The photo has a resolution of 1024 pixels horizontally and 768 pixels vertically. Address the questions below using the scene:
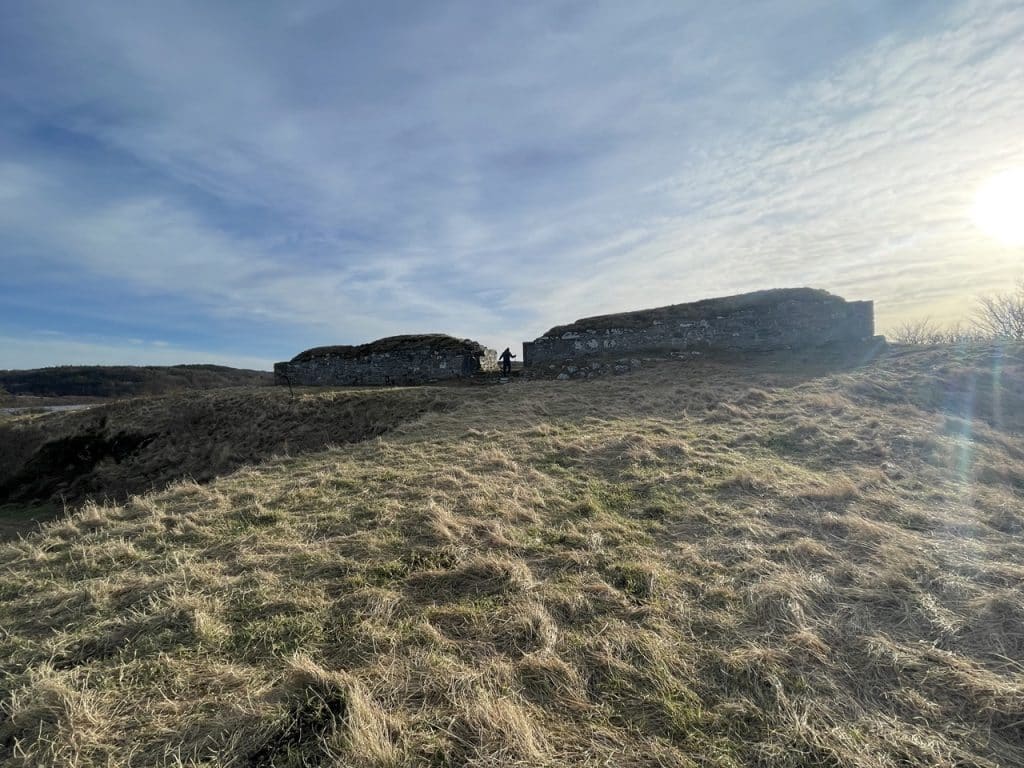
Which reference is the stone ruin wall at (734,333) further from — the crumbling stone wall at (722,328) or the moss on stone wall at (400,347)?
the moss on stone wall at (400,347)

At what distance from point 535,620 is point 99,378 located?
276 feet

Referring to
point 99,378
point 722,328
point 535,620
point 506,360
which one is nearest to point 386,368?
point 506,360

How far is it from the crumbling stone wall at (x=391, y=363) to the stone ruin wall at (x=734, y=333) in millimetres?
3000

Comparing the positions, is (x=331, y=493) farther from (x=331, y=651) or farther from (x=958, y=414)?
(x=958, y=414)

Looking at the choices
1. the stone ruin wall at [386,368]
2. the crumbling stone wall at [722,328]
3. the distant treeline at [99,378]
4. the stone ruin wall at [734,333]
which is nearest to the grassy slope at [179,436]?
the stone ruin wall at [386,368]

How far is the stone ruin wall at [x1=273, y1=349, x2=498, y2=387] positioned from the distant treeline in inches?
1532

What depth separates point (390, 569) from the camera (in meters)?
4.32

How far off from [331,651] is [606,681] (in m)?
1.87

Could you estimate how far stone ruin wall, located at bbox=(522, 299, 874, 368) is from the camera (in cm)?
1894

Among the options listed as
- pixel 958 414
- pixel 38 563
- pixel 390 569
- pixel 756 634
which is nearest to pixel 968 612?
pixel 756 634

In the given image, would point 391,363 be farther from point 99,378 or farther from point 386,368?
point 99,378

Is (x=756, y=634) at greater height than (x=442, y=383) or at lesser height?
lesser

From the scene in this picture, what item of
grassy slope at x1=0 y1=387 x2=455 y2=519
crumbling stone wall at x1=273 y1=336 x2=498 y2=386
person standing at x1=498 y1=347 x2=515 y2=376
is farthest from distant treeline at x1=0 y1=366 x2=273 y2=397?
person standing at x1=498 y1=347 x2=515 y2=376

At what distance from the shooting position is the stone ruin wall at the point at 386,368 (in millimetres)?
21703
